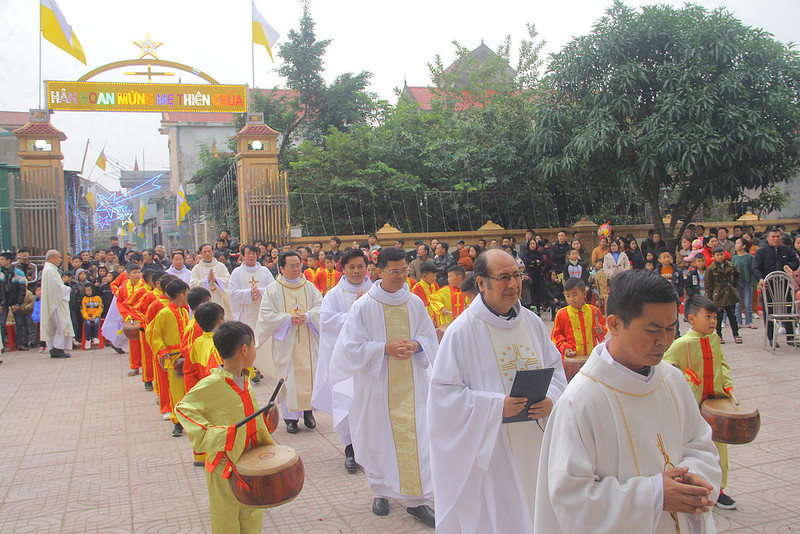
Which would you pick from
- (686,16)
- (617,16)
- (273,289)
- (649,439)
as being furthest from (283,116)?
(649,439)

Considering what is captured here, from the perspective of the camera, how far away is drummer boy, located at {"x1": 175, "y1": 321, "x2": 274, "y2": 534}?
3285 mm

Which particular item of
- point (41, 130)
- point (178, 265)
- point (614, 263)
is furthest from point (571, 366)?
point (41, 130)

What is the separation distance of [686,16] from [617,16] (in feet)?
5.16

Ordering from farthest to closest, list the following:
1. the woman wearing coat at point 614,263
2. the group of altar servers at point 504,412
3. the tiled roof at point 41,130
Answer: the tiled roof at point 41,130 → the woman wearing coat at point 614,263 → the group of altar servers at point 504,412

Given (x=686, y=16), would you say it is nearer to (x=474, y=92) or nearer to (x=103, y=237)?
(x=474, y=92)

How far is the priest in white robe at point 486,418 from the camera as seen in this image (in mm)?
3164

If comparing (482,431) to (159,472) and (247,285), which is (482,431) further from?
(247,285)

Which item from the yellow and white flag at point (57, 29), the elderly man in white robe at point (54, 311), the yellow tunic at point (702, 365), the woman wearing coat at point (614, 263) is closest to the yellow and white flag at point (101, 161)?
the yellow and white flag at point (57, 29)

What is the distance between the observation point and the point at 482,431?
3139 mm

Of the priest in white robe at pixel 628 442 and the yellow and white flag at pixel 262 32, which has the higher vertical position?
the yellow and white flag at pixel 262 32

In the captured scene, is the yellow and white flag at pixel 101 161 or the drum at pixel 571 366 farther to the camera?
the yellow and white flag at pixel 101 161

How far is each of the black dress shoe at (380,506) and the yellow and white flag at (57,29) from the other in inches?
659

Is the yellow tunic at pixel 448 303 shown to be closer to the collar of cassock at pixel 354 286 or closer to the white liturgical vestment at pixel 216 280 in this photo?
the collar of cassock at pixel 354 286

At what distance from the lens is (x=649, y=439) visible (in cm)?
207
